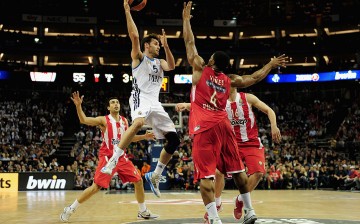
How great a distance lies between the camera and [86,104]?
36625mm

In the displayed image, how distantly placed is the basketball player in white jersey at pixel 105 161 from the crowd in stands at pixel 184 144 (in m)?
9.16

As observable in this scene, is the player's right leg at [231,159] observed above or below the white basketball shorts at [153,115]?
below

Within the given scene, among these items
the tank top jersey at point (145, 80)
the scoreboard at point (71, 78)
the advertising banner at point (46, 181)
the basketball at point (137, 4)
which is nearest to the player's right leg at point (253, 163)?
the tank top jersey at point (145, 80)

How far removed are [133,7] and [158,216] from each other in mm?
3949

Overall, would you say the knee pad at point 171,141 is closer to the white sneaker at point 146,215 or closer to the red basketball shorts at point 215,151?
the red basketball shorts at point 215,151

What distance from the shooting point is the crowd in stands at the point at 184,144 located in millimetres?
24391

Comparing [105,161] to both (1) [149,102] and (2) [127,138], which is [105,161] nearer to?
(2) [127,138]

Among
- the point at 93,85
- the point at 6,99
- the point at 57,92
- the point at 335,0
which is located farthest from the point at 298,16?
the point at 6,99

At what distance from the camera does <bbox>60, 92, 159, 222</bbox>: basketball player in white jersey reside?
29.8 ft

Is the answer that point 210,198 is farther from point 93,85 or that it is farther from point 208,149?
point 93,85

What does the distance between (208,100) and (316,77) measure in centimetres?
3667

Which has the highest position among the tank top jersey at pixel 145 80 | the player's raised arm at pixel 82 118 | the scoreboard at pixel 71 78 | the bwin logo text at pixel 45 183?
the scoreboard at pixel 71 78

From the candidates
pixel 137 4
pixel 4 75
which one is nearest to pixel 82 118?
pixel 137 4

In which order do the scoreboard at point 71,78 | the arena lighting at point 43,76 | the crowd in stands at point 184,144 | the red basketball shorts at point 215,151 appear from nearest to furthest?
the red basketball shorts at point 215,151, the crowd in stands at point 184,144, the scoreboard at point 71,78, the arena lighting at point 43,76
